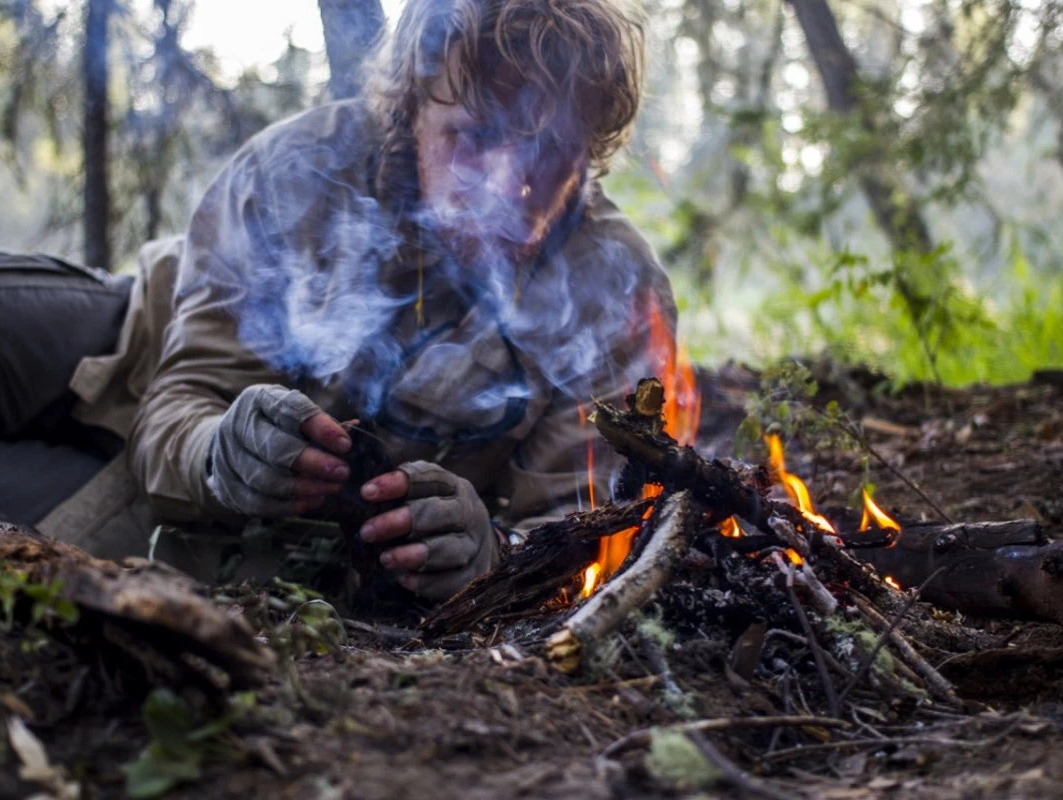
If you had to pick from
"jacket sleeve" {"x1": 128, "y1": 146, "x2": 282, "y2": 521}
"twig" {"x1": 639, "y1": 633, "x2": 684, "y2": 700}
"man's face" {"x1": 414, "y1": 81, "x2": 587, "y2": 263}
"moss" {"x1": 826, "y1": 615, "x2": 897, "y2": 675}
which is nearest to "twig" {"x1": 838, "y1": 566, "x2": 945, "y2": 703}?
"moss" {"x1": 826, "y1": 615, "x2": 897, "y2": 675}

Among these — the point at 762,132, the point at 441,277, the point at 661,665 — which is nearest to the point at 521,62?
the point at 441,277

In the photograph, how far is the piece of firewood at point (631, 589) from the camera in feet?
6.05

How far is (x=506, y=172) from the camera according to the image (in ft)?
9.73

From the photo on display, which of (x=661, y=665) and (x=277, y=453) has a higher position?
(x=277, y=453)

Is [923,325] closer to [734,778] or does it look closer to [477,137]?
[477,137]

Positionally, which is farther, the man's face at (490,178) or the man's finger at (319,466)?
the man's face at (490,178)

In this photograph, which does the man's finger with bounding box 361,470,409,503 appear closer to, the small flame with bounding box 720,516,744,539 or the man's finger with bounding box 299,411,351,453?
the man's finger with bounding box 299,411,351,453

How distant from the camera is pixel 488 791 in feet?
4.49

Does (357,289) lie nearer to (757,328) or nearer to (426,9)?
(426,9)

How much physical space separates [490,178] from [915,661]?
174cm

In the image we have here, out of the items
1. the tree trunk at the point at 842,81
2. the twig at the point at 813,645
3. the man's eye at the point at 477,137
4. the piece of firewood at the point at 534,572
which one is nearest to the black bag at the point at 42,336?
the man's eye at the point at 477,137

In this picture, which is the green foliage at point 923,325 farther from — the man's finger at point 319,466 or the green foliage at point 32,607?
the green foliage at point 32,607

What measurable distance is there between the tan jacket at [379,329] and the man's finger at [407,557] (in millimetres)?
560

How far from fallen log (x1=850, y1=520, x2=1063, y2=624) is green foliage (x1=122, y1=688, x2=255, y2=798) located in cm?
166
